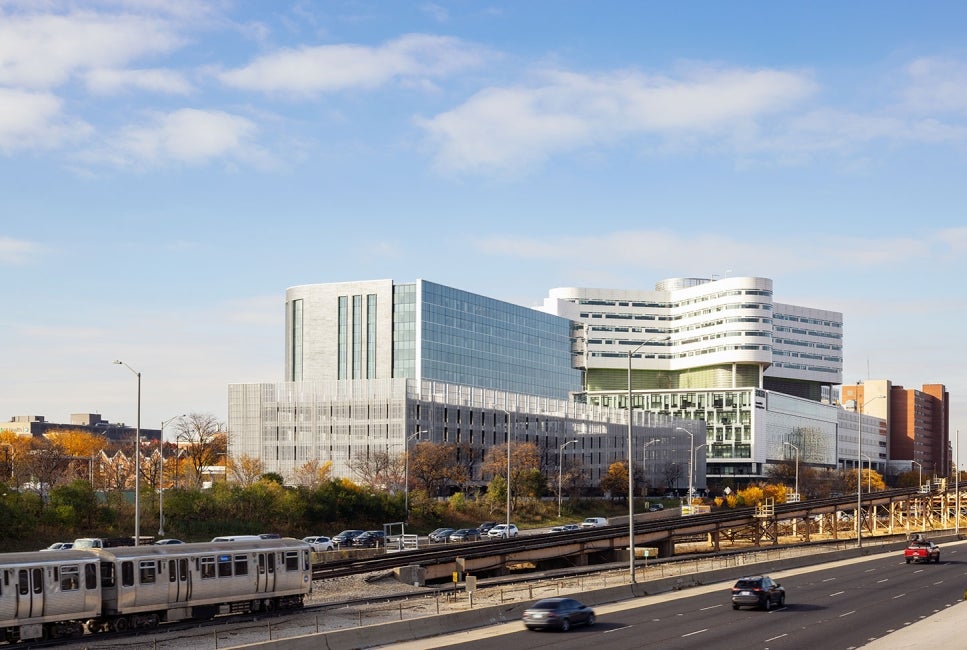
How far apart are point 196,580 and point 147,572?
257 centimetres

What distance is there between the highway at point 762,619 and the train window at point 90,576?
11615mm

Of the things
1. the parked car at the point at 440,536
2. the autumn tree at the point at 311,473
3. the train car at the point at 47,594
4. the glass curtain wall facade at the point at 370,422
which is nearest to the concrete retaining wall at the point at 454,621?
the train car at the point at 47,594

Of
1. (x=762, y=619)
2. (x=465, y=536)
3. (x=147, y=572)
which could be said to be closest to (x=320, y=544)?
(x=465, y=536)

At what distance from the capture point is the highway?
131ft

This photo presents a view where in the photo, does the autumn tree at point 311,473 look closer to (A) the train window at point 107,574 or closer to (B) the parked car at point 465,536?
(B) the parked car at point 465,536

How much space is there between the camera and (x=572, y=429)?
580 ft

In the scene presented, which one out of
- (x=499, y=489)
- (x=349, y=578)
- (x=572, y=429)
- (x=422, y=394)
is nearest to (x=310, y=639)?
(x=349, y=578)

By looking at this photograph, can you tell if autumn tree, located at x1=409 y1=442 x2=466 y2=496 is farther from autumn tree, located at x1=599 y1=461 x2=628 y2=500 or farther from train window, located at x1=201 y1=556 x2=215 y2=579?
train window, located at x1=201 y1=556 x2=215 y2=579

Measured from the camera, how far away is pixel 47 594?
39188 mm

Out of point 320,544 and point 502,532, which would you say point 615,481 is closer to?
point 502,532

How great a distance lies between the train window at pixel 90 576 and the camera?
40.6 metres

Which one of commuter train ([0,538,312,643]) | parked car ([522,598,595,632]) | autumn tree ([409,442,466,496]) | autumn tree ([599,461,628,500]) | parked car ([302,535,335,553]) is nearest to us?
commuter train ([0,538,312,643])

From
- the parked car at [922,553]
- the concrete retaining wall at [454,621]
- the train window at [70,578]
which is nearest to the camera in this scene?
the concrete retaining wall at [454,621]

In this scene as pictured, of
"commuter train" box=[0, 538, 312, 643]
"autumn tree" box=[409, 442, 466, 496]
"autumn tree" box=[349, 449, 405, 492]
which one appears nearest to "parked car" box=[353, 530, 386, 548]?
"autumn tree" box=[349, 449, 405, 492]
